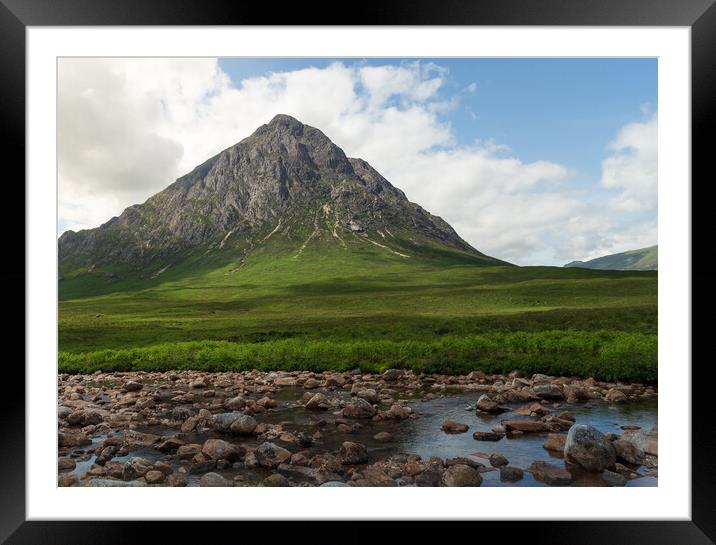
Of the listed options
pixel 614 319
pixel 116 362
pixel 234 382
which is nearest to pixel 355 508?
pixel 234 382

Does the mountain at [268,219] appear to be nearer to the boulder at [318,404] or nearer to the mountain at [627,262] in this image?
the mountain at [627,262]

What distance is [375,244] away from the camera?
306ft

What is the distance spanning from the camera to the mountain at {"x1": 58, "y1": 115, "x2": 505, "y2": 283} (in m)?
93.3

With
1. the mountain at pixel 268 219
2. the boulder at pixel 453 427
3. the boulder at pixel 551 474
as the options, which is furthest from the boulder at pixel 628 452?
the mountain at pixel 268 219

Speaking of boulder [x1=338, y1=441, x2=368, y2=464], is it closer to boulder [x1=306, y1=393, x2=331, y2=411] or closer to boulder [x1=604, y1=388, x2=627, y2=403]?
boulder [x1=306, y1=393, x2=331, y2=411]

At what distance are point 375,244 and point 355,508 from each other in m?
89.9

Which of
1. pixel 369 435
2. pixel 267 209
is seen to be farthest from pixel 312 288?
pixel 267 209

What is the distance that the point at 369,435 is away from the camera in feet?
22.4

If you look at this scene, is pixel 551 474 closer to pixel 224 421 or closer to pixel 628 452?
pixel 628 452

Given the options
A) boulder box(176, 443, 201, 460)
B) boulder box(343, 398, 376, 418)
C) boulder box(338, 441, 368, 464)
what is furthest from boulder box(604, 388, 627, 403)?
boulder box(176, 443, 201, 460)

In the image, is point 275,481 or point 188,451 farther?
point 188,451

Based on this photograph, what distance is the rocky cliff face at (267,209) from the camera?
333ft
